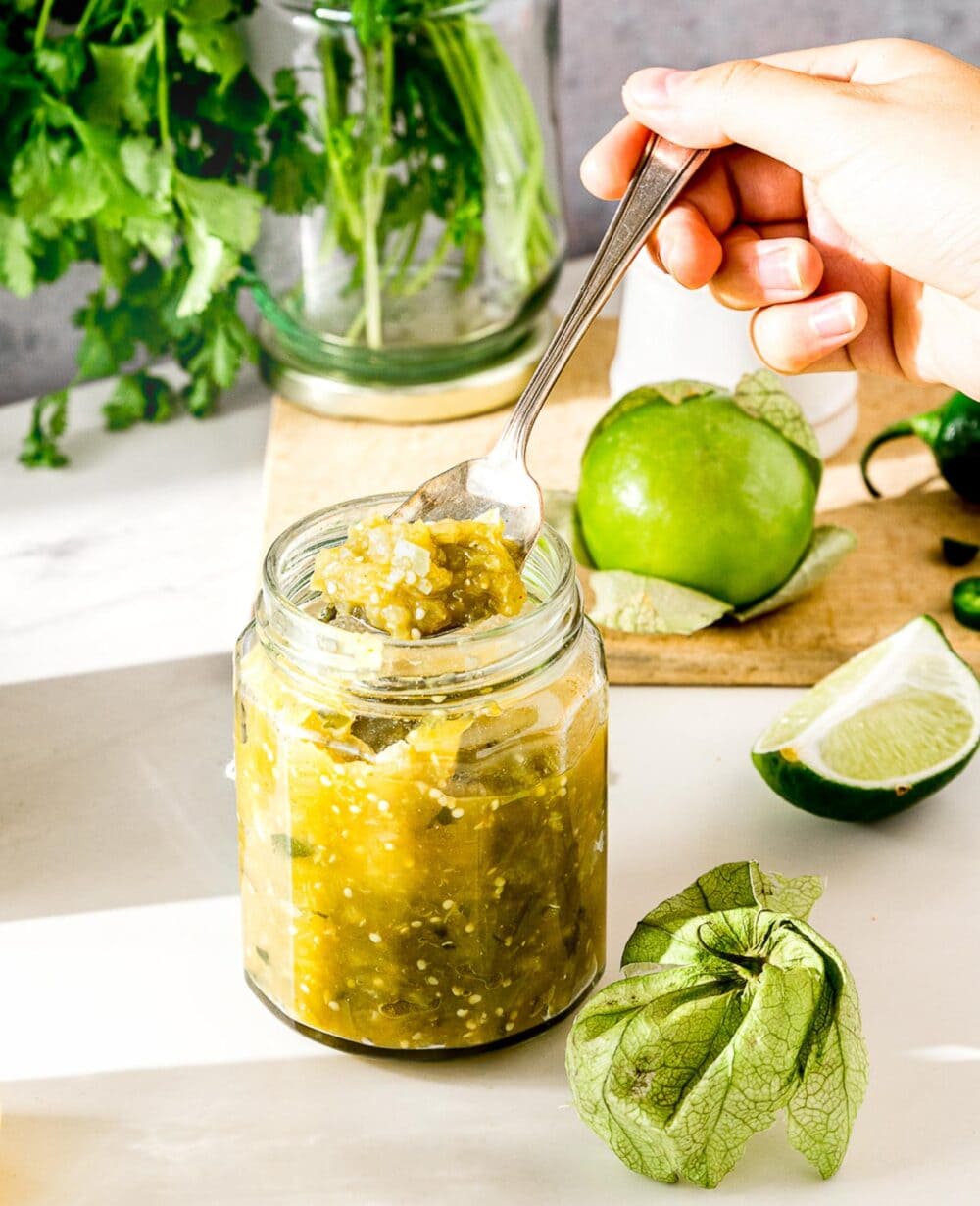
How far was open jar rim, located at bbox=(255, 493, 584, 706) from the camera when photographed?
808 mm

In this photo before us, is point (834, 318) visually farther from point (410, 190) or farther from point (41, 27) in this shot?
point (41, 27)

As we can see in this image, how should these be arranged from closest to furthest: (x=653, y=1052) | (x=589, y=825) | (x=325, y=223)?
1. (x=653, y=1052)
2. (x=589, y=825)
3. (x=325, y=223)

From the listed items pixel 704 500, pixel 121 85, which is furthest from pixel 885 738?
pixel 121 85

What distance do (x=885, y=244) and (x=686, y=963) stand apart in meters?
0.45

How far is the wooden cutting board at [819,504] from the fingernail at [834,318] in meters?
0.26

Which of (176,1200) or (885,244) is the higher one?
(885,244)

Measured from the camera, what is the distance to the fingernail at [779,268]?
1.13 metres

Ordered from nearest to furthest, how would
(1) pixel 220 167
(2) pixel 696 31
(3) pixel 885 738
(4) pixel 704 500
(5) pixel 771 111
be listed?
(5) pixel 771 111
(3) pixel 885 738
(4) pixel 704 500
(1) pixel 220 167
(2) pixel 696 31

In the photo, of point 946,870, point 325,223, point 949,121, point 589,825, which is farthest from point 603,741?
point 325,223

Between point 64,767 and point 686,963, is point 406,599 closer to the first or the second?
point 686,963

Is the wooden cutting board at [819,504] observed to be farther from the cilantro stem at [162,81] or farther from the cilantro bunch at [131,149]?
the cilantro stem at [162,81]

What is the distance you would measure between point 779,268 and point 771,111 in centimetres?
21

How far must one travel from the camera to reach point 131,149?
1.35 metres

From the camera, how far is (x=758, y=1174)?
83 centimetres
